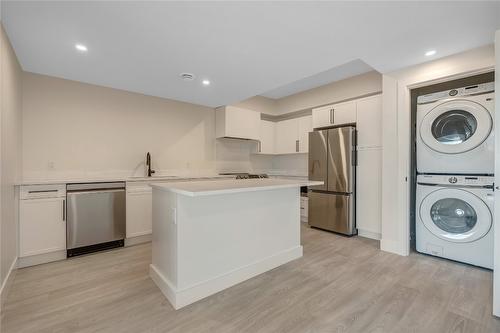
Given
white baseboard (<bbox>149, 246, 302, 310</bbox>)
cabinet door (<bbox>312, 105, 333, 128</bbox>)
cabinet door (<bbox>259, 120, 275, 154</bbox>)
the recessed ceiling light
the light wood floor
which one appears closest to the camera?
the light wood floor

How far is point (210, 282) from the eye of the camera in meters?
2.03

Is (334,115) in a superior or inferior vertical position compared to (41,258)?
superior

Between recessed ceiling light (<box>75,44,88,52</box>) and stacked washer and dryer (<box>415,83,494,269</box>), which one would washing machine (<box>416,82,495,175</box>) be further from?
recessed ceiling light (<box>75,44,88,52</box>)

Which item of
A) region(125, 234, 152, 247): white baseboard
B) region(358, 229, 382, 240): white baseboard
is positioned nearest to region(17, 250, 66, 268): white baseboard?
region(125, 234, 152, 247): white baseboard

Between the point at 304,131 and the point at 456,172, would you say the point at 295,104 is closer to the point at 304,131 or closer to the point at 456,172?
the point at 304,131

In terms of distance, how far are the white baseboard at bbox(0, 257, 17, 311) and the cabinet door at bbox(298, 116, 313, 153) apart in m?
4.38

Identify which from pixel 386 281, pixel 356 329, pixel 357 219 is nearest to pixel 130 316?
pixel 356 329

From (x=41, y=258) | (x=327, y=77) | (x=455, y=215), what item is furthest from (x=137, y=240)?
(x=455, y=215)

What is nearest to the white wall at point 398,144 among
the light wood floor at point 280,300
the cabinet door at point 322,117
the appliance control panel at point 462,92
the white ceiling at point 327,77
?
the appliance control panel at point 462,92

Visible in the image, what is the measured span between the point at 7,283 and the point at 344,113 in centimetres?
453

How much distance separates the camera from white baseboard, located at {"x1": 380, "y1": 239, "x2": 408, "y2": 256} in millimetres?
2920

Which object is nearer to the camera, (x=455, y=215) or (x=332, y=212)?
(x=455, y=215)

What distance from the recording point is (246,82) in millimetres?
3262

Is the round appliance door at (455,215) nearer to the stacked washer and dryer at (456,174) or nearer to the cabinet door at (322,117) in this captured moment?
the stacked washer and dryer at (456,174)
